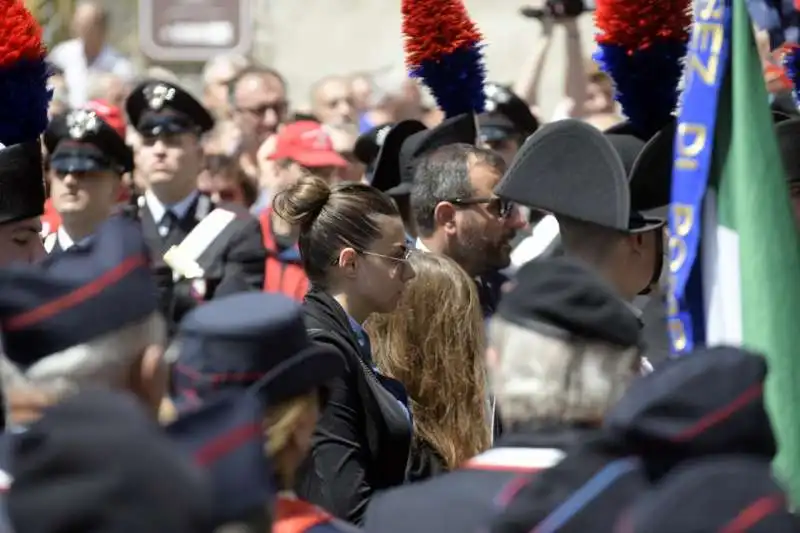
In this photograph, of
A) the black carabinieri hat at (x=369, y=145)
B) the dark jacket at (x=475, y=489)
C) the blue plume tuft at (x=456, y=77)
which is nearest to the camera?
the dark jacket at (x=475, y=489)

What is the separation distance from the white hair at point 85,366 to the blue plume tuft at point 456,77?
3294mm

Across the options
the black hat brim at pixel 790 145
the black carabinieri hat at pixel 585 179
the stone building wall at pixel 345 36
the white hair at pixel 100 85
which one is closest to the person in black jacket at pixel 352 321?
the black carabinieri hat at pixel 585 179

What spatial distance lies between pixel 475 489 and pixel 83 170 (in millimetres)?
4525

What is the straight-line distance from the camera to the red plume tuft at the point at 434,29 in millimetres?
6984

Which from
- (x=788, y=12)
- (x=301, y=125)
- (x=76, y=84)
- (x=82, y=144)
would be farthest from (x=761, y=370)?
(x=76, y=84)

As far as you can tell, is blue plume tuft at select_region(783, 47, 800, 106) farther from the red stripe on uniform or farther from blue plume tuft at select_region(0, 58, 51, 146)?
the red stripe on uniform

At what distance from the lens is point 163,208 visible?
8469 millimetres

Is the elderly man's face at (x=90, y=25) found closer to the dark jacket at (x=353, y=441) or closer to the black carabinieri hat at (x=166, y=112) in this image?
the black carabinieri hat at (x=166, y=112)

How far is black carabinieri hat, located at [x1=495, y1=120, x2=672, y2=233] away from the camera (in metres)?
5.08

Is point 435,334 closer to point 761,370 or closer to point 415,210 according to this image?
point 415,210

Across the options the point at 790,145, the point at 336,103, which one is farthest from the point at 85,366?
the point at 336,103

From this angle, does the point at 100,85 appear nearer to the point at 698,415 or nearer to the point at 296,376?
the point at 296,376

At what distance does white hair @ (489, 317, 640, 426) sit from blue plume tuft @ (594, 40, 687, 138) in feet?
6.28

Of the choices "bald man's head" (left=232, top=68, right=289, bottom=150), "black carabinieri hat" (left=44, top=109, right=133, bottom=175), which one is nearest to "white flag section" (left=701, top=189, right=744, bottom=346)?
"black carabinieri hat" (left=44, top=109, right=133, bottom=175)
